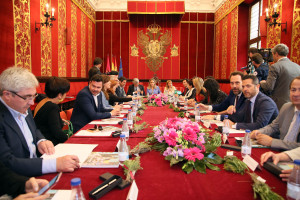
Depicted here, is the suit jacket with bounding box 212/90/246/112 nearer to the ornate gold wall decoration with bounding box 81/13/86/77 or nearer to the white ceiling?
the ornate gold wall decoration with bounding box 81/13/86/77

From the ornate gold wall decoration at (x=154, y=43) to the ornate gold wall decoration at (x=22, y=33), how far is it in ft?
17.5

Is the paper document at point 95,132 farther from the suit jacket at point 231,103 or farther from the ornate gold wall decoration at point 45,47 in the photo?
the ornate gold wall decoration at point 45,47

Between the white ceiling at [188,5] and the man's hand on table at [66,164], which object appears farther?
the white ceiling at [188,5]

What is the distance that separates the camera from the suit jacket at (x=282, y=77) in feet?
11.5

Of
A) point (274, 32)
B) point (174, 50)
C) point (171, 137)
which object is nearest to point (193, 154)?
point (171, 137)

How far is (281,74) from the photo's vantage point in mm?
3537

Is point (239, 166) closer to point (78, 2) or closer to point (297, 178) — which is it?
point (297, 178)

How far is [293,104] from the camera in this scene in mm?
1737

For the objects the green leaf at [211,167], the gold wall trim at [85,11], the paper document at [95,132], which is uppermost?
the gold wall trim at [85,11]

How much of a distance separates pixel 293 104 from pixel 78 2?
7.18m

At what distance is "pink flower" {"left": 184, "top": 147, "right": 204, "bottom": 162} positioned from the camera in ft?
3.99

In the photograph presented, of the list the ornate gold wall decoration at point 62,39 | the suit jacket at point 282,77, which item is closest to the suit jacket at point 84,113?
the suit jacket at point 282,77

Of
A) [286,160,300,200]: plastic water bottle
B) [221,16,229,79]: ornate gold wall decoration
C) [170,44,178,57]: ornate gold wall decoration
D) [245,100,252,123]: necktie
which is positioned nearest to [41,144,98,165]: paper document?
[286,160,300,200]: plastic water bottle

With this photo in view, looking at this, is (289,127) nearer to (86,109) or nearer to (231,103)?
(231,103)
